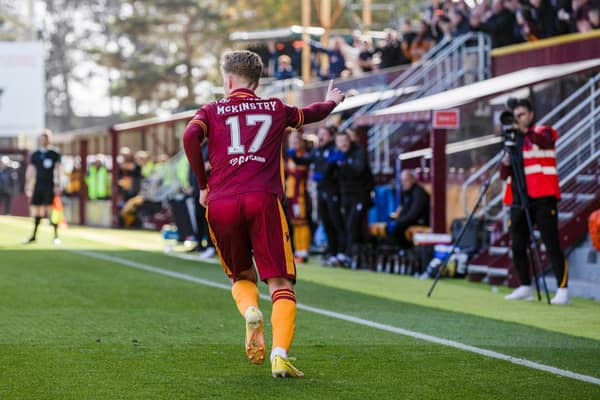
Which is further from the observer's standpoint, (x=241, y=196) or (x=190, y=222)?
(x=190, y=222)

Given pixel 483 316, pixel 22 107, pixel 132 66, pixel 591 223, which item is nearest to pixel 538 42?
pixel 591 223

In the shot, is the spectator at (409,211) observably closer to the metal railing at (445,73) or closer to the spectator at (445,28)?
the metal railing at (445,73)

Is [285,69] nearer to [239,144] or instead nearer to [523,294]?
[523,294]

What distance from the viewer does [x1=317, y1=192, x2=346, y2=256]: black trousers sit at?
68.6ft

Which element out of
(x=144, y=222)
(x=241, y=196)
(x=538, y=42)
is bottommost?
(x=144, y=222)

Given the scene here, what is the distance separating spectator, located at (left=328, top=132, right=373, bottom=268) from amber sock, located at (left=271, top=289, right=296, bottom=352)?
1167 centimetres

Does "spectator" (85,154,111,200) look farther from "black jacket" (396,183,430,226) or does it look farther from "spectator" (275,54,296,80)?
"black jacket" (396,183,430,226)

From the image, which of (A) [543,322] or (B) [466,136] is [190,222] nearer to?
(B) [466,136]

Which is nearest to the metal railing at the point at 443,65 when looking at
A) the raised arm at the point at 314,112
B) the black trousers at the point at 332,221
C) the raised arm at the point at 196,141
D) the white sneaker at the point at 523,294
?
the black trousers at the point at 332,221

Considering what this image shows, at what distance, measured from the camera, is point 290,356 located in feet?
31.7

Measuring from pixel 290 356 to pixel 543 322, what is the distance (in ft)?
11.6

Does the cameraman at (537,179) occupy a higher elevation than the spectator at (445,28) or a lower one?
lower

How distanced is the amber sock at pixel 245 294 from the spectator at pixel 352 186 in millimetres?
11408

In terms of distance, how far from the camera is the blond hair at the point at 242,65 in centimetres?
864
